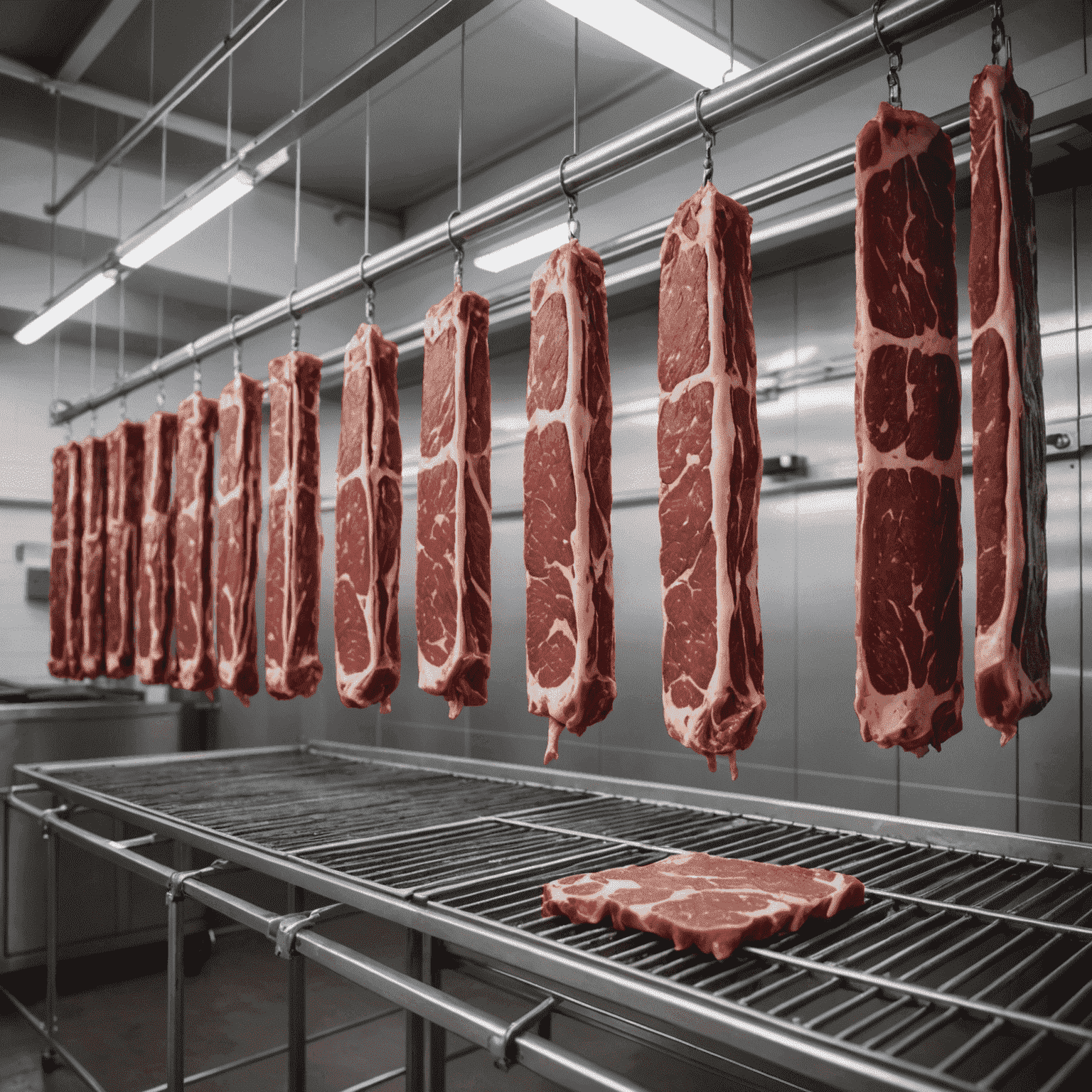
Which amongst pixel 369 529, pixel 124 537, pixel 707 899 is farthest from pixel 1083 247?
pixel 124 537

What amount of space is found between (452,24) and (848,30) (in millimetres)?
1109

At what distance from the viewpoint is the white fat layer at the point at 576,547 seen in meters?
2.08

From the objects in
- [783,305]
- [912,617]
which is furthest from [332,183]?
[912,617]

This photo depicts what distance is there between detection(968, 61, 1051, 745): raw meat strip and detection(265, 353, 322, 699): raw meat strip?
2.00 m

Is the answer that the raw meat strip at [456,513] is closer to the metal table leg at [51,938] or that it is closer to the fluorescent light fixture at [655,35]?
the fluorescent light fixture at [655,35]

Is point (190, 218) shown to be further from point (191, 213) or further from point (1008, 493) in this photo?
point (1008, 493)

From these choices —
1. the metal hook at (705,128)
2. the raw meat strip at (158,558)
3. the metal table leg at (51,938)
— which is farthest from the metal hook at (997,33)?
the metal table leg at (51,938)

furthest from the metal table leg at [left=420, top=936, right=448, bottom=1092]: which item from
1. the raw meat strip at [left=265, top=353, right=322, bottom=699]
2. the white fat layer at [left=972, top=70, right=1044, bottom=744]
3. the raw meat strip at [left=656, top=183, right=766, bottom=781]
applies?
the white fat layer at [left=972, top=70, right=1044, bottom=744]

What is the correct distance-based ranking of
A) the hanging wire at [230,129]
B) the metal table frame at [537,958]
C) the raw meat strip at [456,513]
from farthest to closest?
1. the hanging wire at [230,129]
2. the raw meat strip at [456,513]
3. the metal table frame at [537,958]

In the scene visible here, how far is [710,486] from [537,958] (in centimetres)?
90

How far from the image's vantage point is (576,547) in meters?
2.13

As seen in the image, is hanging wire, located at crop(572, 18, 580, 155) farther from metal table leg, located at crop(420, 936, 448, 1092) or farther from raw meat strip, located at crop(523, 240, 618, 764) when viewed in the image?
metal table leg, located at crop(420, 936, 448, 1092)

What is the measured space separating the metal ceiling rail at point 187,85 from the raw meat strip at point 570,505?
1.39 metres

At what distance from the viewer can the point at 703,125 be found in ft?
6.11
